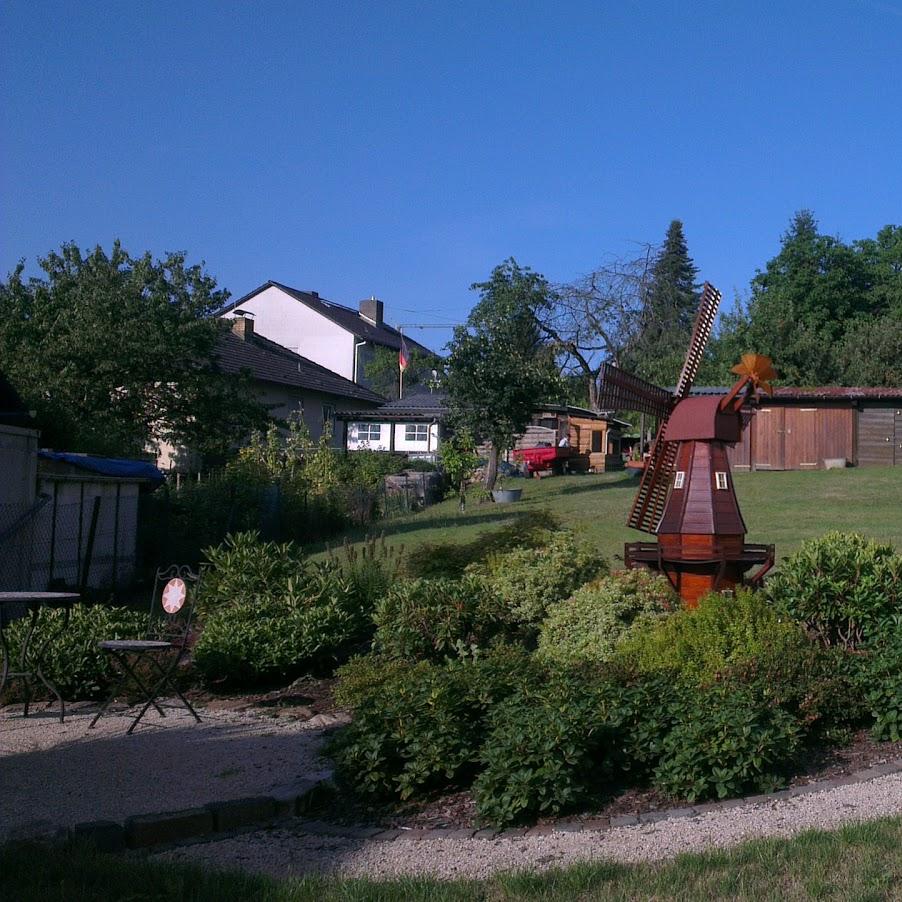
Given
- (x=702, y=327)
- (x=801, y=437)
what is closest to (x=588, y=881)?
(x=702, y=327)

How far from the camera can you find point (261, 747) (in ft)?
25.4

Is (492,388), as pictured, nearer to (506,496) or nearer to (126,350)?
(506,496)

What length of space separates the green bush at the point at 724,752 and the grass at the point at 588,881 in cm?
90

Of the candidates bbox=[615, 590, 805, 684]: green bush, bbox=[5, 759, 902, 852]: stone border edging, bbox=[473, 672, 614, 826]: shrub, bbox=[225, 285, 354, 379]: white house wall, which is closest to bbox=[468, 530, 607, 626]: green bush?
bbox=[615, 590, 805, 684]: green bush

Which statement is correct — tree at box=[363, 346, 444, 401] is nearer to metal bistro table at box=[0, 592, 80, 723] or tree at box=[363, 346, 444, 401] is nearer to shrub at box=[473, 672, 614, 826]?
metal bistro table at box=[0, 592, 80, 723]

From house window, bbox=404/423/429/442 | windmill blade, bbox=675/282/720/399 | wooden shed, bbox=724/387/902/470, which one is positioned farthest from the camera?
house window, bbox=404/423/429/442

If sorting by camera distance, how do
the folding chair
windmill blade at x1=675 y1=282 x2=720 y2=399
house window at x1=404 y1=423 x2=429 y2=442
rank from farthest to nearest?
house window at x1=404 y1=423 x2=429 y2=442 → windmill blade at x1=675 y1=282 x2=720 y2=399 → the folding chair

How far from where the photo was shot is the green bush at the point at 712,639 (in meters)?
7.73

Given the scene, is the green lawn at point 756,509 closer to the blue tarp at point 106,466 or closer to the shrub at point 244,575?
the blue tarp at point 106,466

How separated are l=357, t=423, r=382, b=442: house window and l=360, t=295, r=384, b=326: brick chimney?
18.7 metres

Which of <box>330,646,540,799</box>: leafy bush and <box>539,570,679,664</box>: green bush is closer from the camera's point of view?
<box>330,646,540,799</box>: leafy bush

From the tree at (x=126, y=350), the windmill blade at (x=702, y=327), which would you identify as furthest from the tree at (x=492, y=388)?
the windmill blade at (x=702, y=327)

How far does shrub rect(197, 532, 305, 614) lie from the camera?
37.0ft

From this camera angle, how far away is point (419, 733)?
6.58m
